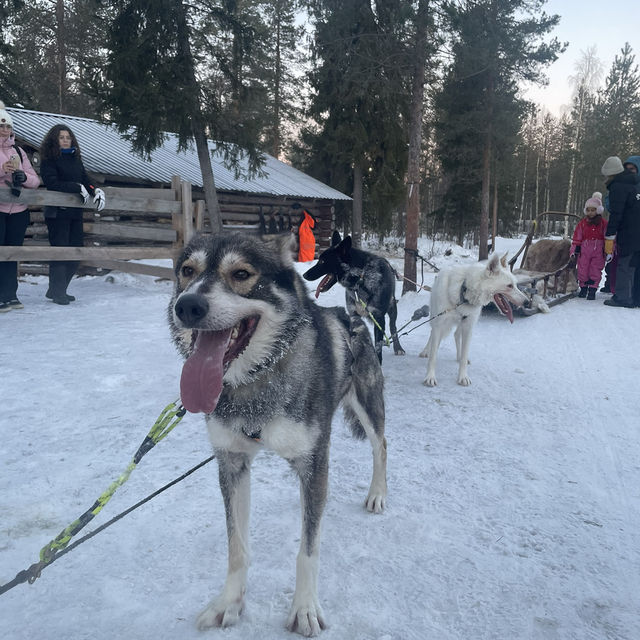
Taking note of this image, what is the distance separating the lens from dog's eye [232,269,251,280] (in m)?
1.82

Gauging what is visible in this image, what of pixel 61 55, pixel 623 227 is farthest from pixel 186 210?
pixel 61 55

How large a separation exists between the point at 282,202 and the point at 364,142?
421 centimetres

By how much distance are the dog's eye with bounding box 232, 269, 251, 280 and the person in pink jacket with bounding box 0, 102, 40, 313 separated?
570 cm

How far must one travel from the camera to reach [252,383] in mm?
1861

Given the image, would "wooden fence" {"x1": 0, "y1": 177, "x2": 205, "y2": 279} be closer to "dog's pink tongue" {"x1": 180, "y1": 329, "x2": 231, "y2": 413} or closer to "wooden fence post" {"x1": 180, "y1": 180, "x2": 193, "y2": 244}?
"wooden fence post" {"x1": 180, "y1": 180, "x2": 193, "y2": 244}

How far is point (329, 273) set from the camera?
5.34 m

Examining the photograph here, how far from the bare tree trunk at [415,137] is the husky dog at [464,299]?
388 cm

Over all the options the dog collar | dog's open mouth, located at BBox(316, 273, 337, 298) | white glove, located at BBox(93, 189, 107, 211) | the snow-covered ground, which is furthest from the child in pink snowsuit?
white glove, located at BBox(93, 189, 107, 211)

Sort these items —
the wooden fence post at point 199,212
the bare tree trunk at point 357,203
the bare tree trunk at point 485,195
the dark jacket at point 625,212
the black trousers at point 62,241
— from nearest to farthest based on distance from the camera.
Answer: the black trousers at point 62,241 → the dark jacket at point 625,212 → the wooden fence post at point 199,212 → the bare tree trunk at point 485,195 → the bare tree trunk at point 357,203

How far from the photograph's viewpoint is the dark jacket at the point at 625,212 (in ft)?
26.7

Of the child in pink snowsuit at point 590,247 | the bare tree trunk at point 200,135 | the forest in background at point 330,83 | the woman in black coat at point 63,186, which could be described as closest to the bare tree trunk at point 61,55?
the forest in background at point 330,83

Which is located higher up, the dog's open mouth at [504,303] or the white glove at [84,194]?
the white glove at [84,194]

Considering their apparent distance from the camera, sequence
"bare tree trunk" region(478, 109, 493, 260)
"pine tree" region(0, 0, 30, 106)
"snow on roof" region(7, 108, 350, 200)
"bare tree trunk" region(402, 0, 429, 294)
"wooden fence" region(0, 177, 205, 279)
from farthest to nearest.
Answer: "bare tree trunk" region(478, 109, 493, 260), "pine tree" region(0, 0, 30, 106), "snow on roof" region(7, 108, 350, 200), "bare tree trunk" region(402, 0, 429, 294), "wooden fence" region(0, 177, 205, 279)

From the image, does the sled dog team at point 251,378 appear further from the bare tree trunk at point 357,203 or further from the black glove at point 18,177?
the bare tree trunk at point 357,203
